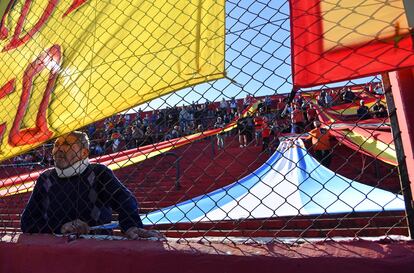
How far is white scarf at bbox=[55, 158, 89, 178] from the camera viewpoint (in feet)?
7.09

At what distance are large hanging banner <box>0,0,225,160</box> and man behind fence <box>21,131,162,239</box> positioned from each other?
0.73 feet

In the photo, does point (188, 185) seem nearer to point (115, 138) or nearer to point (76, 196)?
point (115, 138)

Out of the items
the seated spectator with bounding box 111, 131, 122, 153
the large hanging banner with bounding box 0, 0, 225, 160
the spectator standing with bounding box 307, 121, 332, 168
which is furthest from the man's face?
the spectator standing with bounding box 307, 121, 332, 168

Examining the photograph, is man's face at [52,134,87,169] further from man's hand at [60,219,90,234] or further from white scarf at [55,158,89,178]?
man's hand at [60,219,90,234]

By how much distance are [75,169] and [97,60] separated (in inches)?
27.1

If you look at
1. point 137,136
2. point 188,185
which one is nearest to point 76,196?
point 137,136

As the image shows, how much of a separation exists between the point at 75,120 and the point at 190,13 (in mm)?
858

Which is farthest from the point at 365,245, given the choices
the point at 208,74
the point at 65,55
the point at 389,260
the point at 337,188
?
the point at 337,188

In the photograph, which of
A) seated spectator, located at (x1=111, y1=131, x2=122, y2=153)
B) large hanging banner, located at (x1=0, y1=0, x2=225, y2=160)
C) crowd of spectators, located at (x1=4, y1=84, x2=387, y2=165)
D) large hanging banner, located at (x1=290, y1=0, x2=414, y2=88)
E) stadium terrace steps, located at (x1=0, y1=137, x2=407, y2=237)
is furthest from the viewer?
stadium terrace steps, located at (x1=0, y1=137, x2=407, y2=237)

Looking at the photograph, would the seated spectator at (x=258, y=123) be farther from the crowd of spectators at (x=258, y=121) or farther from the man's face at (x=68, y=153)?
the man's face at (x=68, y=153)

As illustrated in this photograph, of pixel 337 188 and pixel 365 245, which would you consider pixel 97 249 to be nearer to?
pixel 365 245

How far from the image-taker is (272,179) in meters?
4.91

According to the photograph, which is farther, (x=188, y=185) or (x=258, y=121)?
(x=188, y=185)

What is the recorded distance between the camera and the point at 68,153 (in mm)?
2180
